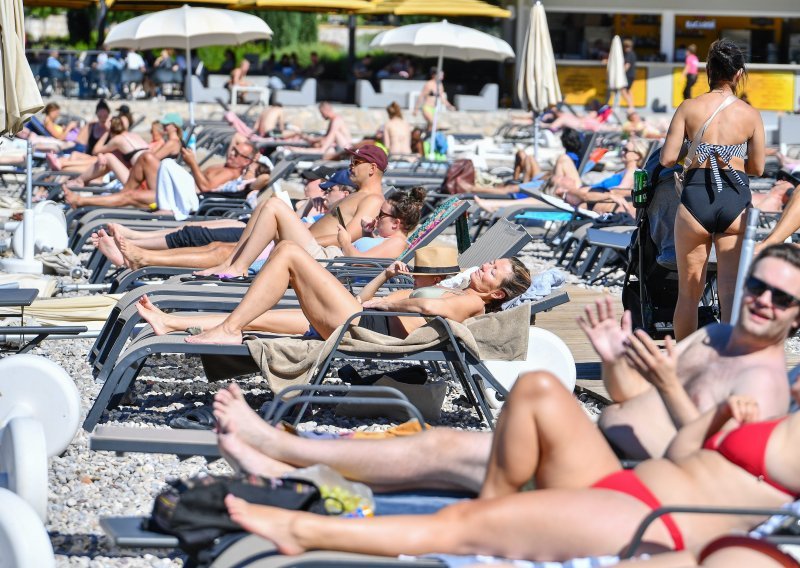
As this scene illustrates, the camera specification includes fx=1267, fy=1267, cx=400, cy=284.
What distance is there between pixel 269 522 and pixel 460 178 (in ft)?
28.0

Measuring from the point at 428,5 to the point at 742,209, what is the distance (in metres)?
19.6

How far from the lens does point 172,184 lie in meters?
9.50

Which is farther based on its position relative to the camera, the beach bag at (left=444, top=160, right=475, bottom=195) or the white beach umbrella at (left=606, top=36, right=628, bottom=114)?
the white beach umbrella at (left=606, top=36, right=628, bottom=114)

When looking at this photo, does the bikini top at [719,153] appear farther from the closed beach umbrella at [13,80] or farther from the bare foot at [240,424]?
the closed beach umbrella at [13,80]

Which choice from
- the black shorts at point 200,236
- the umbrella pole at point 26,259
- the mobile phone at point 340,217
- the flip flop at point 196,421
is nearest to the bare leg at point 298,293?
the flip flop at point 196,421

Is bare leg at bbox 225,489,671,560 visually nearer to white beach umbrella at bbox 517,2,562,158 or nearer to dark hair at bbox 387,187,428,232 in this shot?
dark hair at bbox 387,187,428,232

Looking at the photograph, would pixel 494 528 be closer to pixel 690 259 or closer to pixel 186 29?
pixel 690 259

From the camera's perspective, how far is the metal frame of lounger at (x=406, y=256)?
6.30m

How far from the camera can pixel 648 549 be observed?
2703mm

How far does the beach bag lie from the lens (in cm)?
1109

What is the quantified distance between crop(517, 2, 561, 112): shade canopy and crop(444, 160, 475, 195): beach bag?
523 cm

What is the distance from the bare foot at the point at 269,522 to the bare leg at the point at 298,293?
2.25 metres

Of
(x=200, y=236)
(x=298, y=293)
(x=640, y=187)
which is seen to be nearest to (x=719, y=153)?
(x=640, y=187)

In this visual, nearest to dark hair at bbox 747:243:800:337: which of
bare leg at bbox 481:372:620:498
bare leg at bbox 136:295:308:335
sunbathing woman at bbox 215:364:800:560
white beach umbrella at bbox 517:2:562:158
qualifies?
sunbathing woman at bbox 215:364:800:560
